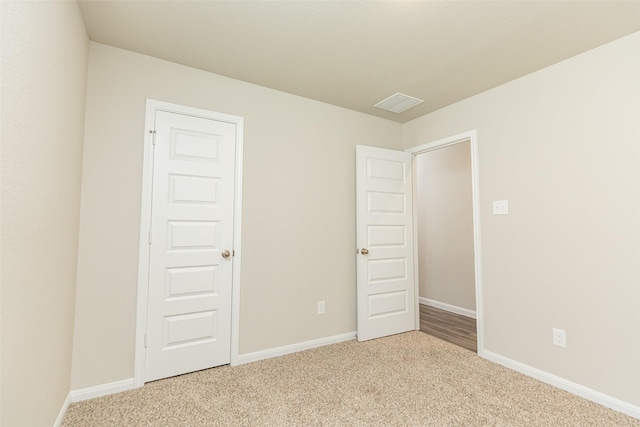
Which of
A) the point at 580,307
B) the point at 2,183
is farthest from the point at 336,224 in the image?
the point at 2,183

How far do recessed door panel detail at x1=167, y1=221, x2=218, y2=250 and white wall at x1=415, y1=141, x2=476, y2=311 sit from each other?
273cm

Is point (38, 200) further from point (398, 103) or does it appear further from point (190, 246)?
point (398, 103)

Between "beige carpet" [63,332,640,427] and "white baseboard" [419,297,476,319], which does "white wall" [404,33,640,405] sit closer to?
"beige carpet" [63,332,640,427]

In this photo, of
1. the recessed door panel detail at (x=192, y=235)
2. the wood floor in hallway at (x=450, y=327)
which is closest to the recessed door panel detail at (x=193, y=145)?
the recessed door panel detail at (x=192, y=235)

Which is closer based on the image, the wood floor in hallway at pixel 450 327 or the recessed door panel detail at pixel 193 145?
the recessed door panel detail at pixel 193 145

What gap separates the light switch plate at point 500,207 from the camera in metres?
2.68

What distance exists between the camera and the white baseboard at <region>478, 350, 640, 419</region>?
1.95m

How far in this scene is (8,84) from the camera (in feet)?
3.30

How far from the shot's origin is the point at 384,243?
336 cm

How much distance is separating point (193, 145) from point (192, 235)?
74 centimetres

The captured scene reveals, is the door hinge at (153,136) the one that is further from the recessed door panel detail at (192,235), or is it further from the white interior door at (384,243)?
the white interior door at (384,243)

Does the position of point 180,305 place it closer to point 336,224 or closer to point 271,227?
point 271,227

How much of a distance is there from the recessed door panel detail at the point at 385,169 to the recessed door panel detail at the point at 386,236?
0.56 meters

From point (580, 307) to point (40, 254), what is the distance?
10.8ft
